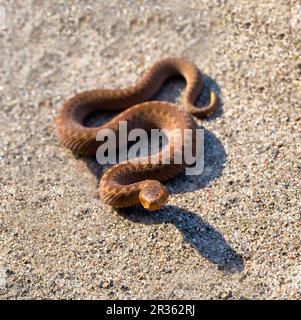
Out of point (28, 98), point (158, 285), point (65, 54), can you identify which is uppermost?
point (65, 54)

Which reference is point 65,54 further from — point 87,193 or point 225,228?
point 225,228

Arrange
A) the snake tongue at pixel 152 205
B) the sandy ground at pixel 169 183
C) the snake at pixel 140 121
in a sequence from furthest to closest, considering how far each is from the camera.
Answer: the snake at pixel 140 121, the snake tongue at pixel 152 205, the sandy ground at pixel 169 183

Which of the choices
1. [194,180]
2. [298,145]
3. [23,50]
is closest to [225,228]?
[194,180]

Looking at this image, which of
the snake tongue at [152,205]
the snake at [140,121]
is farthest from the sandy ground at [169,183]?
the snake tongue at [152,205]

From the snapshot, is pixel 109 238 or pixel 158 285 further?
pixel 109 238

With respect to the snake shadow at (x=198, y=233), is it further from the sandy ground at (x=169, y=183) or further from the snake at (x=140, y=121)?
the snake at (x=140, y=121)

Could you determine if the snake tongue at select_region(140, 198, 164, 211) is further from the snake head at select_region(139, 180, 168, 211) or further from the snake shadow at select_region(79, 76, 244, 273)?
the snake shadow at select_region(79, 76, 244, 273)
